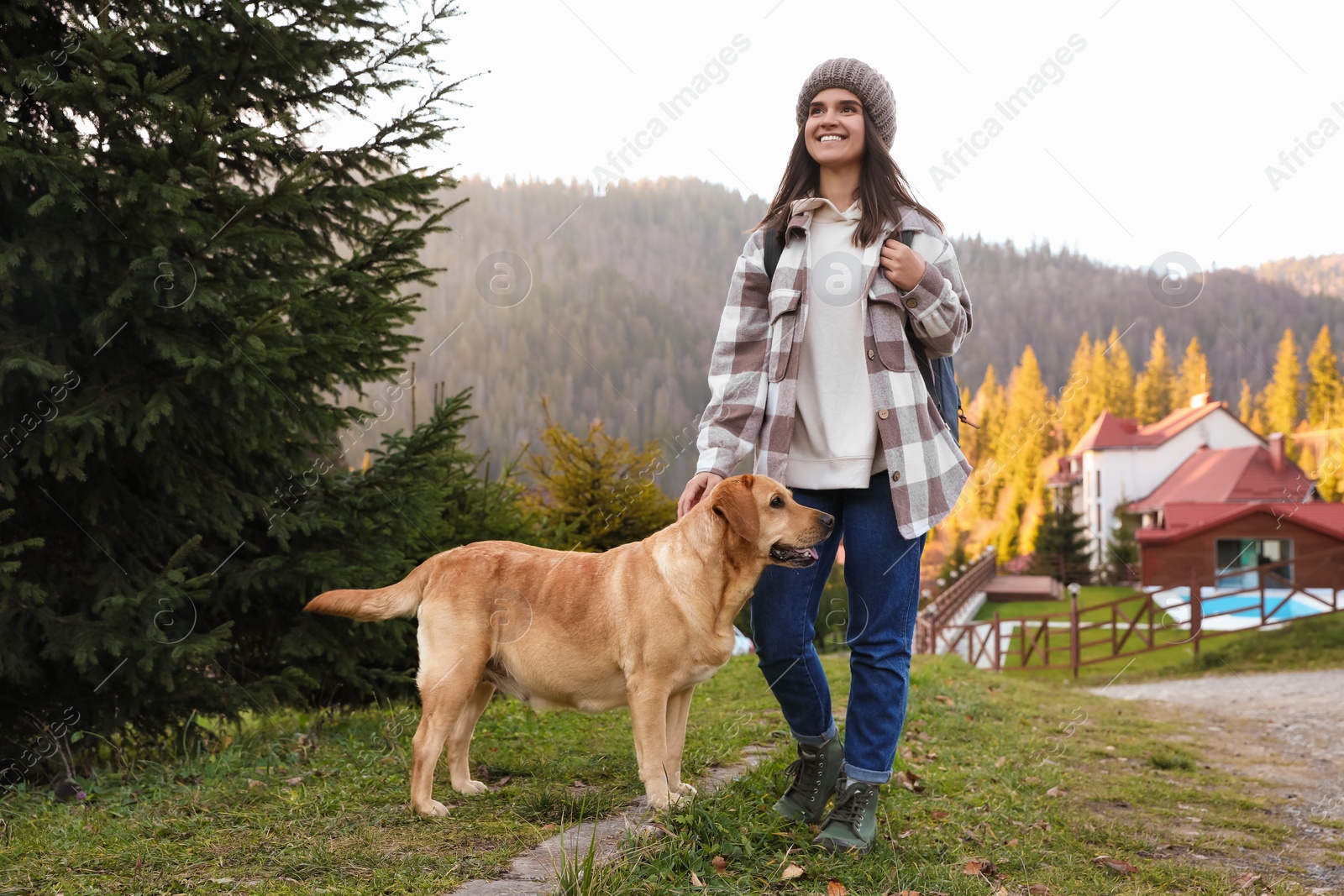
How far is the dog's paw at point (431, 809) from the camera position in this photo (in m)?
3.39

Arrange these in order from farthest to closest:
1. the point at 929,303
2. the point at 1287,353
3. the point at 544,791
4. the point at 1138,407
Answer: the point at 1138,407 < the point at 1287,353 < the point at 544,791 < the point at 929,303

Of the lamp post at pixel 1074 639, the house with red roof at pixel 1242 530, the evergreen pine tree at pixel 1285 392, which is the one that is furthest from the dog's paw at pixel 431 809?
the evergreen pine tree at pixel 1285 392

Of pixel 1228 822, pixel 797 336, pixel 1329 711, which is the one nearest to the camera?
pixel 797 336

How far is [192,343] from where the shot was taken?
487 centimetres

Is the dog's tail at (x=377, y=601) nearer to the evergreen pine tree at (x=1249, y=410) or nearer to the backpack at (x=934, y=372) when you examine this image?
the backpack at (x=934, y=372)

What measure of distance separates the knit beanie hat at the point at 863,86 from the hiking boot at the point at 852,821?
7.44 feet

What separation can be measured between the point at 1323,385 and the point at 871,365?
32.0 m

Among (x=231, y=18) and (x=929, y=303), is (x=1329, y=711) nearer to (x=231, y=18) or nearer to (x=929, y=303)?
(x=929, y=303)

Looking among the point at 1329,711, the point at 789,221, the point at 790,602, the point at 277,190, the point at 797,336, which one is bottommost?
the point at 1329,711

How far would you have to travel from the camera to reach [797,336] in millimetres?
3080

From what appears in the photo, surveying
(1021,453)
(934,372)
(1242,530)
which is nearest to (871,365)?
(934,372)

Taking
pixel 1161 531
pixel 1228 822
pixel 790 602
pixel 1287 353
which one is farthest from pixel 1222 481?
pixel 790 602

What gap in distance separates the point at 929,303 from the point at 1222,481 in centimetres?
2546

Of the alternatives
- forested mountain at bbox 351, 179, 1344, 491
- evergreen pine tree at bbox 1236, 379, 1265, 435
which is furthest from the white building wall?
forested mountain at bbox 351, 179, 1344, 491
